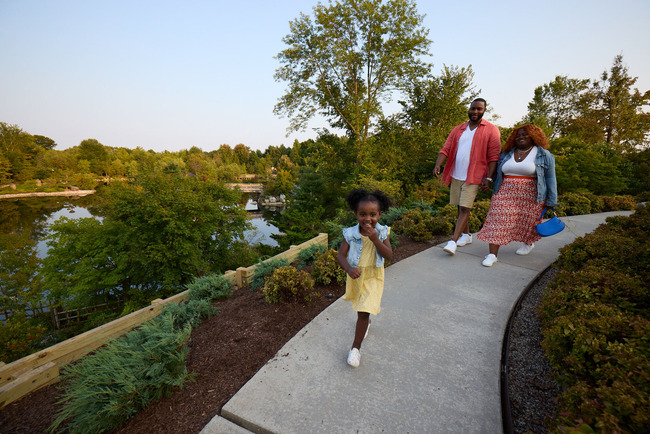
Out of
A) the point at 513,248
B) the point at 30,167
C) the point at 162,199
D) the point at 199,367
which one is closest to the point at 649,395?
the point at 199,367

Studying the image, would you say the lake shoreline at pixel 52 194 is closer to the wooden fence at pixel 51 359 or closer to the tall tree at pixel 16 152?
the tall tree at pixel 16 152

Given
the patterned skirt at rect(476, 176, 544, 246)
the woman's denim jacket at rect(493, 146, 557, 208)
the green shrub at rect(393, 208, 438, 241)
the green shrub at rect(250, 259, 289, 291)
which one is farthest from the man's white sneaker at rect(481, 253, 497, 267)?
the green shrub at rect(250, 259, 289, 291)

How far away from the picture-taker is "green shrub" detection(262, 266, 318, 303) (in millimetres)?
3271

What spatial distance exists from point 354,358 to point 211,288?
106 inches

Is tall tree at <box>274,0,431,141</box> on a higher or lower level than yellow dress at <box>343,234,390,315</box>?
higher

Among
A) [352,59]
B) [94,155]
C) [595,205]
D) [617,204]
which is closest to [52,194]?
[94,155]

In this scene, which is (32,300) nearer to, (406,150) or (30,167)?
(406,150)

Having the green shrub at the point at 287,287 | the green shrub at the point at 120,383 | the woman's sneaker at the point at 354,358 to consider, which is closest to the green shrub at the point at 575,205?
the green shrub at the point at 287,287

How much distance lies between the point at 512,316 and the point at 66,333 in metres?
15.4

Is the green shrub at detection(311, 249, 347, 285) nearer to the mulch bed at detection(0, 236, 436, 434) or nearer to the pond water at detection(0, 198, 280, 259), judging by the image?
the mulch bed at detection(0, 236, 436, 434)

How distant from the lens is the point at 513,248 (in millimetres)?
4855

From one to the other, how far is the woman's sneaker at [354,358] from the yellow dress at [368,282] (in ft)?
1.32

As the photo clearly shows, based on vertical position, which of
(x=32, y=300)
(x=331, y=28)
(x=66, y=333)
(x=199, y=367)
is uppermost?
(x=331, y=28)

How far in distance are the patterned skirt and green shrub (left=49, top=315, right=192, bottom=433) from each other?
432cm
